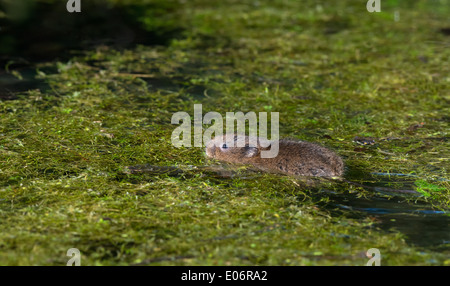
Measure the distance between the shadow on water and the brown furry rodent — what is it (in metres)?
3.73

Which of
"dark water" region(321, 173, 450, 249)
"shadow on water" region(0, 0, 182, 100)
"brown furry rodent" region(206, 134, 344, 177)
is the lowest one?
"dark water" region(321, 173, 450, 249)

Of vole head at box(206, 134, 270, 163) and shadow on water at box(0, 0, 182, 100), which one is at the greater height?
shadow on water at box(0, 0, 182, 100)

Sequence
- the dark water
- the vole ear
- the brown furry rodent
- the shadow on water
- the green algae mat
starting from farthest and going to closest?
1. the shadow on water
2. the vole ear
3. the brown furry rodent
4. the dark water
5. the green algae mat

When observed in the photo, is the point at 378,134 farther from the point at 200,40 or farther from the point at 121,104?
the point at 200,40

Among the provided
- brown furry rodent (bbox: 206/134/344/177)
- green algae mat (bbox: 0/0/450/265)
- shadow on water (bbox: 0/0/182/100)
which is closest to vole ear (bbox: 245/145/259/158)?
brown furry rodent (bbox: 206/134/344/177)

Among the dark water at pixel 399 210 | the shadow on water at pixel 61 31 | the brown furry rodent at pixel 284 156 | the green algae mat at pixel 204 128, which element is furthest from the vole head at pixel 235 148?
the shadow on water at pixel 61 31

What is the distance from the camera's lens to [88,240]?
5.24 meters

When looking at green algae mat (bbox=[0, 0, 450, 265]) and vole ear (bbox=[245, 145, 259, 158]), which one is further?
vole ear (bbox=[245, 145, 259, 158])

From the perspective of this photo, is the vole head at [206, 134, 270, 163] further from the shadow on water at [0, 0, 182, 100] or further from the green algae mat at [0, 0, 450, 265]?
the shadow on water at [0, 0, 182, 100]

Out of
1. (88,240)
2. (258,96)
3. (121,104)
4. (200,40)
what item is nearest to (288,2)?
(200,40)

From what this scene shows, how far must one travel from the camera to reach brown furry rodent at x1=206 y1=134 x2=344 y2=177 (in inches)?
270

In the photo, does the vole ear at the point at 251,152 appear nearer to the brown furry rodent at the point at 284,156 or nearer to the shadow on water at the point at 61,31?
the brown furry rodent at the point at 284,156

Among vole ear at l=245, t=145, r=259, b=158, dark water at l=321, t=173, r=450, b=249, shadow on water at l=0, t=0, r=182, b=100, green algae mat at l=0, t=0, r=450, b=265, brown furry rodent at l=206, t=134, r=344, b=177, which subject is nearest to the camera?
green algae mat at l=0, t=0, r=450, b=265

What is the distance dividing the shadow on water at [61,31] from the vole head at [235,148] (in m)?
3.63
